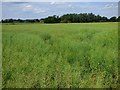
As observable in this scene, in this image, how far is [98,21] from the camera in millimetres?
2830

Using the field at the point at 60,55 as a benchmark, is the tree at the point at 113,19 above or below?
above

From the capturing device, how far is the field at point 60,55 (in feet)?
8.94

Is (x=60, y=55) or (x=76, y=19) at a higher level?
(x=76, y=19)

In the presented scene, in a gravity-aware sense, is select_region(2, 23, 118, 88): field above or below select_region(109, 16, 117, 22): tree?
below

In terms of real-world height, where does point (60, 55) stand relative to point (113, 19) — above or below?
below

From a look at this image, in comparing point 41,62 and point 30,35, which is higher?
point 30,35

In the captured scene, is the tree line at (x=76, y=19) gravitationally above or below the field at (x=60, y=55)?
above

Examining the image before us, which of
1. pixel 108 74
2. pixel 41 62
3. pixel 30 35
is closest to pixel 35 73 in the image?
pixel 41 62

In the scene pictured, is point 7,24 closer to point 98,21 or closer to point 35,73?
point 35,73

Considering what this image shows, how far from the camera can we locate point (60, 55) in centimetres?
277

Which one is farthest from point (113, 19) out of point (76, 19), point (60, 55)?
point (60, 55)

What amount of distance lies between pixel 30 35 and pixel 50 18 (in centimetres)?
27

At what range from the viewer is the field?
2.72 metres

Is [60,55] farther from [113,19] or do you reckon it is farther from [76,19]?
[113,19]
